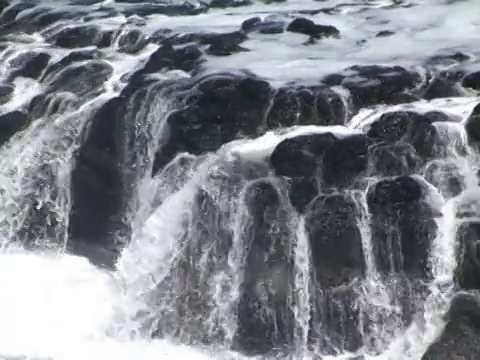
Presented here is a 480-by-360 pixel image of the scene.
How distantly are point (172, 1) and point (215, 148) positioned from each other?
20.7 ft

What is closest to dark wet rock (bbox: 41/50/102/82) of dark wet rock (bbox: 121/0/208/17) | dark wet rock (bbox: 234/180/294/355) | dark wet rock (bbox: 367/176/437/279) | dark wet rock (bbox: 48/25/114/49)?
dark wet rock (bbox: 48/25/114/49)

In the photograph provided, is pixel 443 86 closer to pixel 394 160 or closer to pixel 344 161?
pixel 394 160

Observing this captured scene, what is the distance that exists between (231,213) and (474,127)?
111 inches

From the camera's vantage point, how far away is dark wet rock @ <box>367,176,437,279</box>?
775 cm

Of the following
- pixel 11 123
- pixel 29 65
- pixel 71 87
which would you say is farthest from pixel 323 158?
pixel 29 65

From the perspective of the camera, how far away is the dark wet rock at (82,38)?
11.7m

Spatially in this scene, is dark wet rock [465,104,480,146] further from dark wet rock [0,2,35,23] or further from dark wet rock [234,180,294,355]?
dark wet rock [0,2,35,23]

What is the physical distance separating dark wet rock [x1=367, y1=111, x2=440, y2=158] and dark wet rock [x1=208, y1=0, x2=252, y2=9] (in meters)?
6.32

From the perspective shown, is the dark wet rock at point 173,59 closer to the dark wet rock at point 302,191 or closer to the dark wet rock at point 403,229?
the dark wet rock at point 302,191

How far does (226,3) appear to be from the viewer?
14.0m

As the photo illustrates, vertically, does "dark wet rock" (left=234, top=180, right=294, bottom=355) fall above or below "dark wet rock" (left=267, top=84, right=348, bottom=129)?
below

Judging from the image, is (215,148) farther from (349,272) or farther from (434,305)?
(434,305)

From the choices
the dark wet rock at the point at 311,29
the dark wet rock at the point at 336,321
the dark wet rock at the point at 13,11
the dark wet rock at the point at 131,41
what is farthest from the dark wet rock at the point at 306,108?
the dark wet rock at the point at 13,11

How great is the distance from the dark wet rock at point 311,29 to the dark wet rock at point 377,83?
2.04 m
